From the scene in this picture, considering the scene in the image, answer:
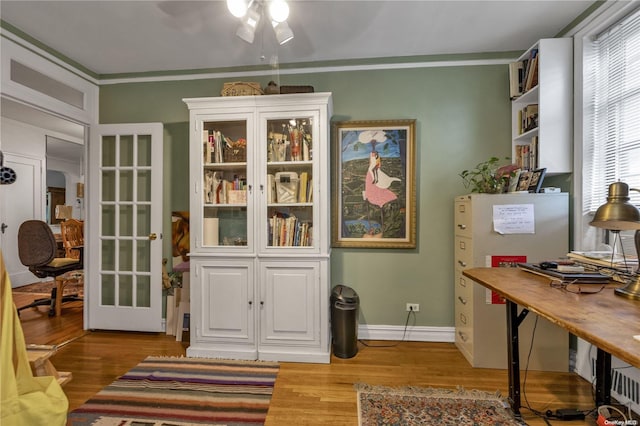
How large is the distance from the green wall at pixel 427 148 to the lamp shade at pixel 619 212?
4.65 feet

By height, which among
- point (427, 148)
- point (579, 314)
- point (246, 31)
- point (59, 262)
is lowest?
point (59, 262)

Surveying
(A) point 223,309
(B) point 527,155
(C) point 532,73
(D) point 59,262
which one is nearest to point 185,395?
(A) point 223,309

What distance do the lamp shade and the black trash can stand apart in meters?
1.66

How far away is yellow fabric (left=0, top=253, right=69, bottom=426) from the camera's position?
0.77 meters

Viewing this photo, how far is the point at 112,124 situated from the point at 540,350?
438 cm

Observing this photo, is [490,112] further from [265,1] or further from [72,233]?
[72,233]

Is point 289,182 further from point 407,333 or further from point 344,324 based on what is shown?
point 407,333

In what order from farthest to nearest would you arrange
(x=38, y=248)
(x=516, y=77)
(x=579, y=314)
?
1. (x=38, y=248)
2. (x=516, y=77)
3. (x=579, y=314)

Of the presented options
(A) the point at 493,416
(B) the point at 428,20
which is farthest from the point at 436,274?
(B) the point at 428,20

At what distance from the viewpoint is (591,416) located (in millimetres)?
1701

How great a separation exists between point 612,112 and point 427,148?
4.09 ft

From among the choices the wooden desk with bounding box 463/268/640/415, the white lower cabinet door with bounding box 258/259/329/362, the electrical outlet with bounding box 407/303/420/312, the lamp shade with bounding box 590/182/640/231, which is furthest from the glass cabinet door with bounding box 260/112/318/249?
the lamp shade with bounding box 590/182/640/231

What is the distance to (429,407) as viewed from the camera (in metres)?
1.78

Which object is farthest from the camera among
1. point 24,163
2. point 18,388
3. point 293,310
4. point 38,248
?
point 24,163
